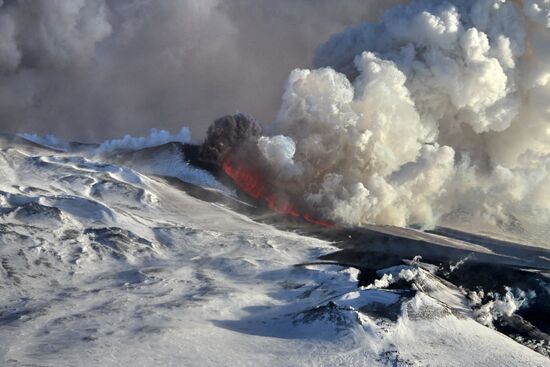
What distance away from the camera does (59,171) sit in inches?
4173

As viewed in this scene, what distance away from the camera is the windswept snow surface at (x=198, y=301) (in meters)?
46.2

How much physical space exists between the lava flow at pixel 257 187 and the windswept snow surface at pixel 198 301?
507 inches

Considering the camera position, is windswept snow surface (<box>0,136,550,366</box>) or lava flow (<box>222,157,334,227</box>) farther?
lava flow (<box>222,157,334,227</box>)

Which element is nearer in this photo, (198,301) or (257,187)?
(198,301)

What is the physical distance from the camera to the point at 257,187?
108562 millimetres

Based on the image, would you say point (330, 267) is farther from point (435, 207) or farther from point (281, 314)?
point (435, 207)

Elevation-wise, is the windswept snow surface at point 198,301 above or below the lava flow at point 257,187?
below

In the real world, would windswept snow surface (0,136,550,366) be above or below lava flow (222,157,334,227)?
below

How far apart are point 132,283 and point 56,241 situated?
13.2m

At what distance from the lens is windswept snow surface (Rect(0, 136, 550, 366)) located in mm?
46188

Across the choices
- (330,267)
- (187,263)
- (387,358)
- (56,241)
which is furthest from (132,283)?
(387,358)

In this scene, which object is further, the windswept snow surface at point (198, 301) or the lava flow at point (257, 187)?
the lava flow at point (257, 187)

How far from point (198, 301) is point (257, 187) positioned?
2078 inches

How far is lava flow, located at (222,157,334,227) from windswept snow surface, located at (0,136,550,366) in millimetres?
12871
